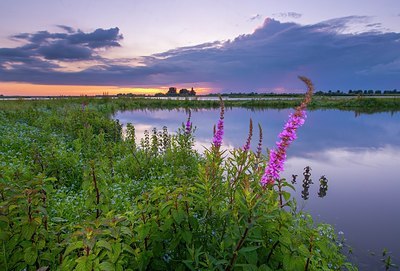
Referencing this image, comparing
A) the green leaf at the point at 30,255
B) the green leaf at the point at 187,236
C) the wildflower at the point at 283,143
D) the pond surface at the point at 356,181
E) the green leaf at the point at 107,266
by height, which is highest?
the wildflower at the point at 283,143

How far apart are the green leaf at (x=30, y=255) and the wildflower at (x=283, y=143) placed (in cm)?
223

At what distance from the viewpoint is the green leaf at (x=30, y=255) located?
102 inches

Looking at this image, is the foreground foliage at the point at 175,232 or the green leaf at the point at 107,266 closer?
the green leaf at the point at 107,266

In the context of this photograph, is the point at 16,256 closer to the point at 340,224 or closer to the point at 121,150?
the point at 340,224

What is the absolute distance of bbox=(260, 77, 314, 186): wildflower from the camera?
288 centimetres

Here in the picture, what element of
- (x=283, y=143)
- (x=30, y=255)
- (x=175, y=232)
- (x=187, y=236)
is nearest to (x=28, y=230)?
(x=30, y=255)

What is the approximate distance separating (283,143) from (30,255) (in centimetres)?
257

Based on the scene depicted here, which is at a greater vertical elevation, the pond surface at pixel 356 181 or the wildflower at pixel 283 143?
the wildflower at pixel 283 143

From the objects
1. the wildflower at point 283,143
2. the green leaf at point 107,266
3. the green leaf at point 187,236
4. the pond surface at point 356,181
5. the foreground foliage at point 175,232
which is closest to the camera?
the green leaf at point 107,266

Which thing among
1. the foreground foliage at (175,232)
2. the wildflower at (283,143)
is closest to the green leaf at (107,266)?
the foreground foliage at (175,232)

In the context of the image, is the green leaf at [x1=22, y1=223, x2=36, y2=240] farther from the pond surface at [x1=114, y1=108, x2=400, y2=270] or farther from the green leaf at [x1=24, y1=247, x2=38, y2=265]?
the pond surface at [x1=114, y1=108, x2=400, y2=270]

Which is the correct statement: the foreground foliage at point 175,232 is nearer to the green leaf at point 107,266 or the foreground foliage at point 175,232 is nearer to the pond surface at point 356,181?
the green leaf at point 107,266

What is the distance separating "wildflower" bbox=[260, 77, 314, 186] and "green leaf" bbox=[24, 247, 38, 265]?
7.30ft

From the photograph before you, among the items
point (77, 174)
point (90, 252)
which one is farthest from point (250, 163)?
point (77, 174)
